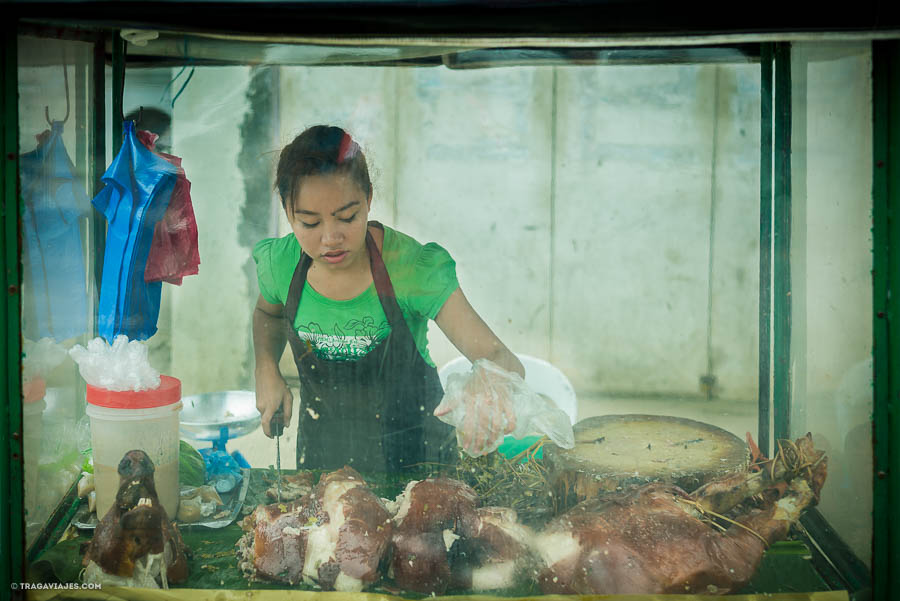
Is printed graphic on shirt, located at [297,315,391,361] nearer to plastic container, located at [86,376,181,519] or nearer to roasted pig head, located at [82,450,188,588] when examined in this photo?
plastic container, located at [86,376,181,519]

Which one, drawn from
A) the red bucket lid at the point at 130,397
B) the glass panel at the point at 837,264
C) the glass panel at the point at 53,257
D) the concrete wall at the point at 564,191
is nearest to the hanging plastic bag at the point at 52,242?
the glass panel at the point at 53,257

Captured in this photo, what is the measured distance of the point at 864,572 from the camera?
2738mm

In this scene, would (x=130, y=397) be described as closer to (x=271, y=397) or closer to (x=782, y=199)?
(x=271, y=397)

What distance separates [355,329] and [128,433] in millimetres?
986

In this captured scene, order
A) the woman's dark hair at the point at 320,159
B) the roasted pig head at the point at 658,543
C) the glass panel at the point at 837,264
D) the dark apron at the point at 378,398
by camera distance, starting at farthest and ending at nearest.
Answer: the dark apron at the point at 378,398, the woman's dark hair at the point at 320,159, the glass panel at the point at 837,264, the roasted pig head at the point at 658,543

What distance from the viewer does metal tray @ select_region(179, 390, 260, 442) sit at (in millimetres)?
3008

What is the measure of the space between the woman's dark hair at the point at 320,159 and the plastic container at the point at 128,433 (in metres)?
0.99

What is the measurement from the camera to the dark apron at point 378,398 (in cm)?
296

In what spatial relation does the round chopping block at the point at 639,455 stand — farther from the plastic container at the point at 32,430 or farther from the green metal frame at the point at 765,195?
the plastic container at the point at 32,430

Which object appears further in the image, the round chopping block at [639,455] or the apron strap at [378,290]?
the apron strap at [378,290]

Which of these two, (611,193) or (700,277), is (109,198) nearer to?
(611,193)

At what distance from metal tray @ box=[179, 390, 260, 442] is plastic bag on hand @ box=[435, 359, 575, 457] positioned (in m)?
0.82

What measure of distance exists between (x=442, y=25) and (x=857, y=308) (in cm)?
194

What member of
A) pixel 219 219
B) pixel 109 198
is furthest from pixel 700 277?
pixel 109 198
